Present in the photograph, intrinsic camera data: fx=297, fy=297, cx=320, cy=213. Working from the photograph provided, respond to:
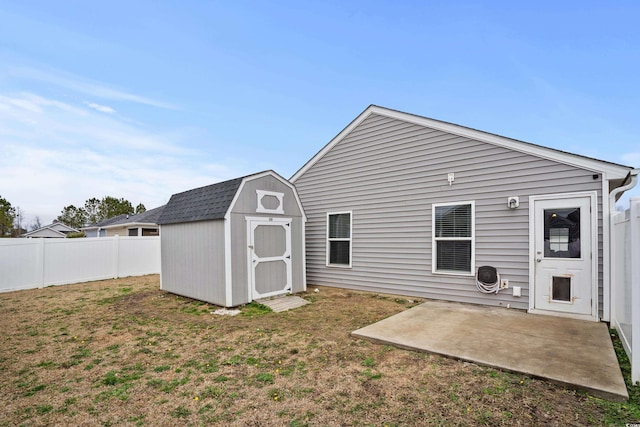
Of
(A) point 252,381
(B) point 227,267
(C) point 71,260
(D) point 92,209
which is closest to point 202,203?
(B) point 227,267

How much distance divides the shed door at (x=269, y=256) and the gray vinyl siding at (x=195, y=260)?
67cm

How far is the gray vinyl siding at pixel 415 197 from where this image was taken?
222 inches

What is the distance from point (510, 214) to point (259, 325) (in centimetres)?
513

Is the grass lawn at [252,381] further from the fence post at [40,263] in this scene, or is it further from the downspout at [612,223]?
the fence post at [40,263]

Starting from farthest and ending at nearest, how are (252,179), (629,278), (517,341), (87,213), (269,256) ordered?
(87,213) → (269,256) → (252,179) → (517,341) → (629,278)

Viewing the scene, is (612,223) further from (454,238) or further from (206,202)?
(206,202)

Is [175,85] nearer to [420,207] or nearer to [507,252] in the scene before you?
[420,207]

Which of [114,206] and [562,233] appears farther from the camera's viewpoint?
[114,206]

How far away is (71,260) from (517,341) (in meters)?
12.5

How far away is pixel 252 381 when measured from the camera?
3068mm

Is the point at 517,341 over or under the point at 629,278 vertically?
under

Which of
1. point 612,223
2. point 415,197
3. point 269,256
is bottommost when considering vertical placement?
point 269,256

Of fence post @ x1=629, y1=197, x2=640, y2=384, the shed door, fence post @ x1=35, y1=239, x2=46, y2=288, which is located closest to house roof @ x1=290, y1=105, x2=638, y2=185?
fence post @ x1=629, y1=197, x2=640, y2=384

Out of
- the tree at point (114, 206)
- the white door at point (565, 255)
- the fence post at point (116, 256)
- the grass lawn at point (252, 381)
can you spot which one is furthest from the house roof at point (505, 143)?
the tree at point (114, 206)
